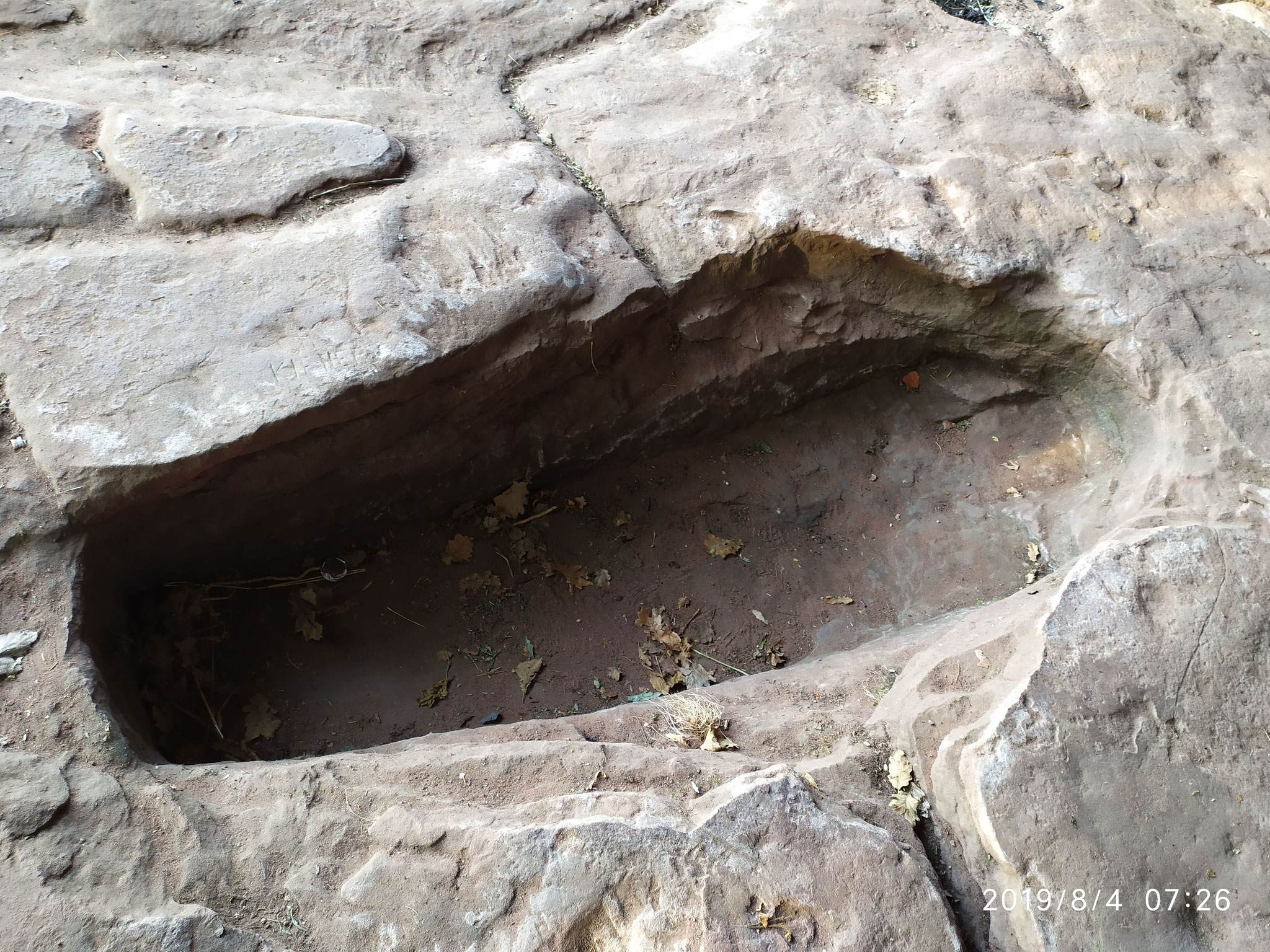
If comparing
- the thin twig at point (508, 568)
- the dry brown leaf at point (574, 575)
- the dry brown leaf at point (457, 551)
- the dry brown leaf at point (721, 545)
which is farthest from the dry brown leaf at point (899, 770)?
the dry brown leaf at point (457, 551)

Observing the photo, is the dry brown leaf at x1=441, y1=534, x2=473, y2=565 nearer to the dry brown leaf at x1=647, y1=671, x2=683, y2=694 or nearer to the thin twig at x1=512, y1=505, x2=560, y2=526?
the thin twig at x1=512, y1=505, x2=560, y2=526

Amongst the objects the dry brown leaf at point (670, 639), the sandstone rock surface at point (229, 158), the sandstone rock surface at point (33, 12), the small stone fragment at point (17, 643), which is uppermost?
the sandstone rock surface at point (33, 12)

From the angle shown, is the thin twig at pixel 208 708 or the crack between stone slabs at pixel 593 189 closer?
the thin twig at pixel 208 708

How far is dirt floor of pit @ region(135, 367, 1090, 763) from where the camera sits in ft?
9.61

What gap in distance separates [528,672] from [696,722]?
0.77 meters

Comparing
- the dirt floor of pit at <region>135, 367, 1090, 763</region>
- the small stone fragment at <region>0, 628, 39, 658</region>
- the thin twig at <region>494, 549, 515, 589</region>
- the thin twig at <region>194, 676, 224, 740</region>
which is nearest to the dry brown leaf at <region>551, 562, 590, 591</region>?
the dirt floor of pit at <region>135, 367, 1090, 763</region>

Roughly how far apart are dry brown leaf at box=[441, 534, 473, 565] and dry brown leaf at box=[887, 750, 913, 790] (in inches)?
66.1

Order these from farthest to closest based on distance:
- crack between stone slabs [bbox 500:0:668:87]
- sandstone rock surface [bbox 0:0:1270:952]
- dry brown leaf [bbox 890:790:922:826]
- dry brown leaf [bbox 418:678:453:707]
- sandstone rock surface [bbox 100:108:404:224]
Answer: crack between stone slabs [bbox 500:0:668:87] < dry brown leaf [bbox 418:678:453:707] < sandstone rock surface [bbox 100:108:404:224] < dry brown leaf [bbox 890:790:922:826] < sandstone rock surface [bbox 0:0:1270:952]

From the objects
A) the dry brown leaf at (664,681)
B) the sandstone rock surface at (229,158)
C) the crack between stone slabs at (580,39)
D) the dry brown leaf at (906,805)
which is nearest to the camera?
the dry brown leaf at (906,805)

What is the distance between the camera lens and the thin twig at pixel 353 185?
296cm

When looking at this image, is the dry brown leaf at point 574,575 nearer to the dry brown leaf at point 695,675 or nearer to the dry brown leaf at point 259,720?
the dry brown leaf at point 695,675

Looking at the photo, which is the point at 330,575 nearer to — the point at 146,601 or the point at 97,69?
the point at 146,601
